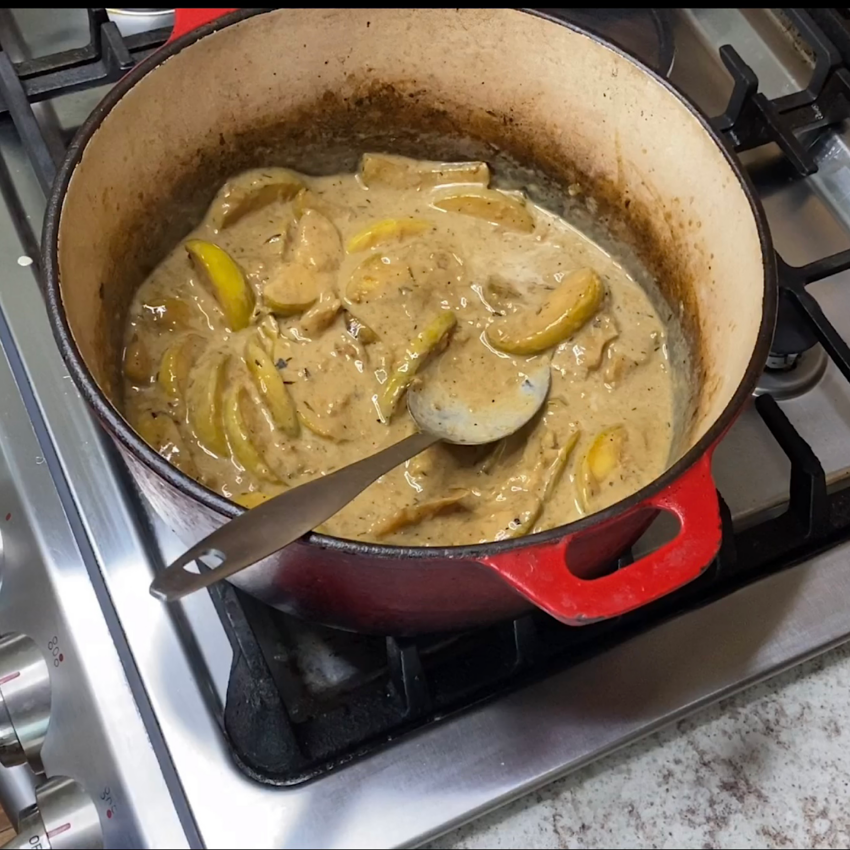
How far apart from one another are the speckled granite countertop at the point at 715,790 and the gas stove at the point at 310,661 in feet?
0.10

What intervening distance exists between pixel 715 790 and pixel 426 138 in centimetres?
59

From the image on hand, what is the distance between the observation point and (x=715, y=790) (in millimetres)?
653

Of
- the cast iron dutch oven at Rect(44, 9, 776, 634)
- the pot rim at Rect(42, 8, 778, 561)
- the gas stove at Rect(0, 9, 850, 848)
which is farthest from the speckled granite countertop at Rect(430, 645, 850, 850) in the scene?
the pot rim at Rect(42, 8, 778, 561)

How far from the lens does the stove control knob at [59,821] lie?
58 cm

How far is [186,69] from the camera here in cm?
72

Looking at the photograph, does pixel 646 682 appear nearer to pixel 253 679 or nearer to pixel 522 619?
pixel 522 619

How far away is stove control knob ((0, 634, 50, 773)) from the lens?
1.99 feet

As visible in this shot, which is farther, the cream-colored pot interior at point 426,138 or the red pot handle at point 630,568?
the cream-colored pot interior at point 426,138

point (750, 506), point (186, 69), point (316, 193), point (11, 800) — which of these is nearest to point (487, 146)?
point (316, 193)

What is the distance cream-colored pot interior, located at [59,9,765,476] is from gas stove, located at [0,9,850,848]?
8 centimetres

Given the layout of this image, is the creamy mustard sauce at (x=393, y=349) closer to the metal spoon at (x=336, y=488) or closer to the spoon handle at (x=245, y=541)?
the metal spoon at (x=336, y=488)

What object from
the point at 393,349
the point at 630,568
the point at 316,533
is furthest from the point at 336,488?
the point at 393,349

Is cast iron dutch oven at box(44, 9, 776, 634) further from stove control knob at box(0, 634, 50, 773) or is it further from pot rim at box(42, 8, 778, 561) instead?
stove control knob at box(0, 634, 50, 773)

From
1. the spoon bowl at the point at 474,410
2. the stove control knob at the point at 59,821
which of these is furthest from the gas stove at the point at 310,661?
the spoon bowl at the point at 474,410
